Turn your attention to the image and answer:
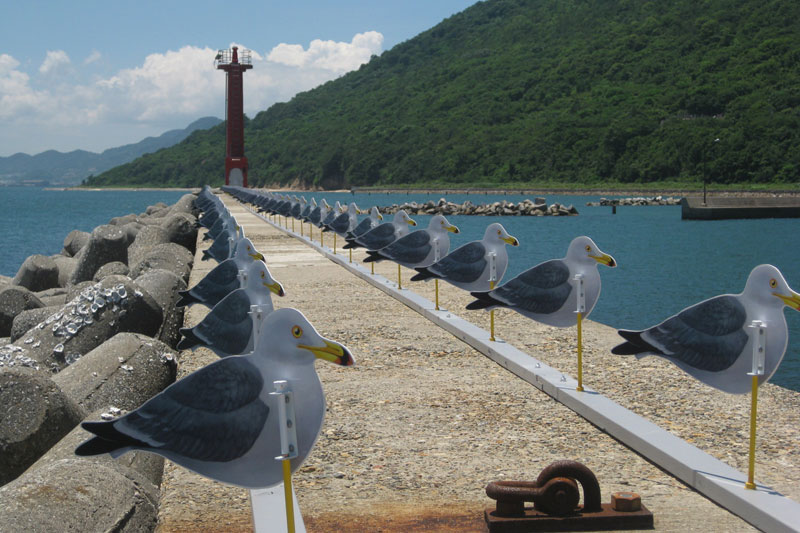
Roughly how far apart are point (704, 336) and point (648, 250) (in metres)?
37.3

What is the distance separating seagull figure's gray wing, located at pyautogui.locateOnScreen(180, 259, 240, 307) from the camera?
8719 millimetres

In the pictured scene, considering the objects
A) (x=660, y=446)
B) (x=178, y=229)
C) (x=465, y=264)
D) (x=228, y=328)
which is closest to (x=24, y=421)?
(x=228, y=328)

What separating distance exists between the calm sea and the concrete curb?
6325 millimetres

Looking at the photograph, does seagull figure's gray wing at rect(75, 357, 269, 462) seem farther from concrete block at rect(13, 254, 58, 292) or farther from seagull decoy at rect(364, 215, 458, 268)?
concrete block at rect(13, 254, 58, 292)

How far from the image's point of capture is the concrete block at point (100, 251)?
731 inches

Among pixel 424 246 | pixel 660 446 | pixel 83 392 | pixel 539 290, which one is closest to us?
pixel 660 446

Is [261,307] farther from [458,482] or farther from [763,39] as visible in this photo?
[763,39]

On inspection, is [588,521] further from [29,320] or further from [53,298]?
[53,298]

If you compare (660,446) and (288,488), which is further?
(660,446)

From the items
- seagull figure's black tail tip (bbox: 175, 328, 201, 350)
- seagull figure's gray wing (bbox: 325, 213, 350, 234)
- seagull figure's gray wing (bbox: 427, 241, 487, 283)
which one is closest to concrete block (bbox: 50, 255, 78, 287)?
seagull figure's gray wing (bbox: 325, 213, 350, 234)

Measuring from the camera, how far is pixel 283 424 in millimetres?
4004

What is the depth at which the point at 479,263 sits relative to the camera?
10.0 m

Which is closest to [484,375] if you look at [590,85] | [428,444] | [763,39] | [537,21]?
[428,444]

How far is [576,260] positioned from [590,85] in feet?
392
